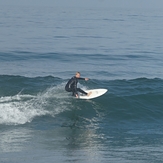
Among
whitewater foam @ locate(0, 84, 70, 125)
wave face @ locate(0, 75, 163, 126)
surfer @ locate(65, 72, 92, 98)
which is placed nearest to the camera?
whitewater foam @ locate(0, 84, 70, 125)

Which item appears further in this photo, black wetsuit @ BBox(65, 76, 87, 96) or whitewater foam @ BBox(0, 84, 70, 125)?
black wetsuit @ BBox(65, 76, 87, 96)

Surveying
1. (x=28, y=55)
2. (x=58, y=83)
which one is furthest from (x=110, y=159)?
(x=28, y=55)

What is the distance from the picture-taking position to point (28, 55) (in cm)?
4881

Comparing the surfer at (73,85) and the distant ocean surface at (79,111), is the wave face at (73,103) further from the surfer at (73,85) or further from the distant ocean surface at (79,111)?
the surfer at (73,85)

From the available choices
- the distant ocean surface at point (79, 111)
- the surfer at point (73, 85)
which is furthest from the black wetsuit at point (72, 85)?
the distant ocean surface at point (79, 111)

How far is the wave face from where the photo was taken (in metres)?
23.9

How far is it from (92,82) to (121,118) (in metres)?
7.72

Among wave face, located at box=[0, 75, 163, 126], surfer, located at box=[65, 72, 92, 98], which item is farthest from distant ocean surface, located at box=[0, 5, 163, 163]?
surfer, located at box=[65, 72, 92, 98]

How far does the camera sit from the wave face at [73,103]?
23938 mm

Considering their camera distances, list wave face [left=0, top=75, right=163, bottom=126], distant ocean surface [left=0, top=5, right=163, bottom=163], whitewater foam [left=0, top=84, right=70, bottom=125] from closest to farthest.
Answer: distant ocean surface [left=0, top=5, right=163, bottom=163], whitewater foam [left=0, top=84, right=70, bottom=125], wave face [left=0, top=75, right=163, bottom=126]

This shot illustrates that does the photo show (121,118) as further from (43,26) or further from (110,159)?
(43,26)

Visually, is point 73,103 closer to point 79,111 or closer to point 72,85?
point 79,111

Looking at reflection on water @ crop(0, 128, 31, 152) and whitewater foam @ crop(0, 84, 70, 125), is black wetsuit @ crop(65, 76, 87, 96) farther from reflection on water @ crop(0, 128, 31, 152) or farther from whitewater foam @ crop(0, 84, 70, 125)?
reflection on water @ crop(0, 128, 31, 152)

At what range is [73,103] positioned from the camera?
25.7m
